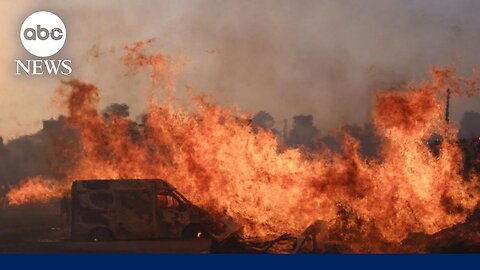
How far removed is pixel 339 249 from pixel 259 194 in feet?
10.9

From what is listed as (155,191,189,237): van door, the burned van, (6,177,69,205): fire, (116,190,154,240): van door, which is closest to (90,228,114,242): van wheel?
the burned van

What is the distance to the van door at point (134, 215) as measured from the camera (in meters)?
17.7

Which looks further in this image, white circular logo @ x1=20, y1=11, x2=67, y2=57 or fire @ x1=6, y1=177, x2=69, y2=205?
fire @ x1=6, y1=177, x2=69, y2=205

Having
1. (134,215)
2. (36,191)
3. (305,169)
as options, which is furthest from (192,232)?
(36,191)

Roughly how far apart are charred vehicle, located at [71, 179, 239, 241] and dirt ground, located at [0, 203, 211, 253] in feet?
0.98

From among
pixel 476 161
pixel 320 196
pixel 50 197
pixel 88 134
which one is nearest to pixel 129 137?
Answer: pixel 88 134

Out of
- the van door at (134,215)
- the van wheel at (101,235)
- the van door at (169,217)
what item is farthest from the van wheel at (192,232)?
the van wheel at (101,235)

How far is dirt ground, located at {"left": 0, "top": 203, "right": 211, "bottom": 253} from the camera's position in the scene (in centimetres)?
1686

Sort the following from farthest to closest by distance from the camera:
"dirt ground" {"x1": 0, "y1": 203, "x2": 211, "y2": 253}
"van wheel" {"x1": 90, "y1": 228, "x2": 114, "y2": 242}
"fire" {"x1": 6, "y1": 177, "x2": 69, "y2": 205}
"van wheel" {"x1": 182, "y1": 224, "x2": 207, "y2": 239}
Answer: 1. "fire" {"x1": 6, "y1": 177, "x2": 69, "y2": 205}
2. "van wheel" {"x1": 90, "y1": 228, "x2": 114, "y2": 242}
3. "van wheel" {"x1": 182, "y1": 224, "x2": 207, "y2": 239}
4. "dirt ground" {"x1": 0, "y1": 203, "x2": 211, "y2": 253}

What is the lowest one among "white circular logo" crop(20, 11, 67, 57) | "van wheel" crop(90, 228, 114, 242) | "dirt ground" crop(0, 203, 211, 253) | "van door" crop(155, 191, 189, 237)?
"dirt ground" crop(0, 203, 211, 253)

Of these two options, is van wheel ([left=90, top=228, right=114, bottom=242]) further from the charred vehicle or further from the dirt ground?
the dirt ground

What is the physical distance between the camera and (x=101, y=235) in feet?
58.4

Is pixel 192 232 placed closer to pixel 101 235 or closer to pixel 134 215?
pixel 134 215

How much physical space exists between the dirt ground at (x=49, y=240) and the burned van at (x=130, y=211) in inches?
12.0
